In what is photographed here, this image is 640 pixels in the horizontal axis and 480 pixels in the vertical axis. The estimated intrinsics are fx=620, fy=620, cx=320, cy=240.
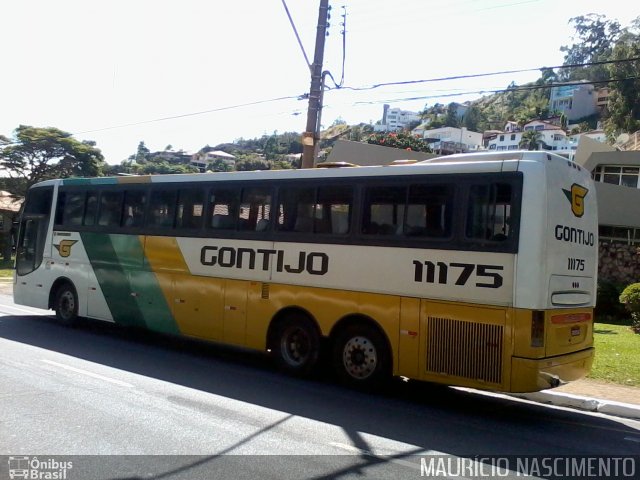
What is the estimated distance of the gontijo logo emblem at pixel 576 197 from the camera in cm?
782

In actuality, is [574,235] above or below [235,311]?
above

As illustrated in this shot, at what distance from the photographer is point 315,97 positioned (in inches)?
569

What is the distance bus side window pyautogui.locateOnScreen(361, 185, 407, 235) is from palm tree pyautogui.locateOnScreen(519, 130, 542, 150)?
8876 centimetres

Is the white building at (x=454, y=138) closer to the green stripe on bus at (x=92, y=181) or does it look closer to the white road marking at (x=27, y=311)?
the white road marking at (x=27, y=311)

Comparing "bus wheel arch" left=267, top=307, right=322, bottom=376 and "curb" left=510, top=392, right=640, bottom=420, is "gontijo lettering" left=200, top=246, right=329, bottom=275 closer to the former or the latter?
"bus wheel arch" left=267, top=307, right=322, bottom=376

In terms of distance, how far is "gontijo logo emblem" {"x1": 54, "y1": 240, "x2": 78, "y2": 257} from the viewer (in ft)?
44.3

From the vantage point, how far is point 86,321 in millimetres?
14719

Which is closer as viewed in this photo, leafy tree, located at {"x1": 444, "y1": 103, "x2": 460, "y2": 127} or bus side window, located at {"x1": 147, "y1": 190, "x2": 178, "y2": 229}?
bus side window, located at {"x1": 147, "y1": 190, "x2": 178, "y2": 229}

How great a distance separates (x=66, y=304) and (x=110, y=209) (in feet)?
8.51

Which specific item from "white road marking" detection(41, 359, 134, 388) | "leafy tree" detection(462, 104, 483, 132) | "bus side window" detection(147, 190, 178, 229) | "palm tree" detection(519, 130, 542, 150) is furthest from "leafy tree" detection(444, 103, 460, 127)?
"white road marking" detection(41, 359, 134, 388)

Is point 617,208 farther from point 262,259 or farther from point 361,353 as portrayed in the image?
point 361,353

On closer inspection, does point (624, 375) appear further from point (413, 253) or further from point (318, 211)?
point (318, 211)

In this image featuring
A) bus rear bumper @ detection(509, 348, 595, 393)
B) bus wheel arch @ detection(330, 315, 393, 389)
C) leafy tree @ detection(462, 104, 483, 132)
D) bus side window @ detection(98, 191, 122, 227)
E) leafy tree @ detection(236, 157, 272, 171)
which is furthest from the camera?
leafy tree @ detection(462, 104, 483, 132)

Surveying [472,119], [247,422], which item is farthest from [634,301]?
[472,119]
